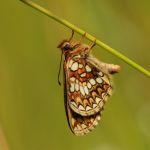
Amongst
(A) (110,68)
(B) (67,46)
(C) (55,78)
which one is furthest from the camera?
(C) (55,78)

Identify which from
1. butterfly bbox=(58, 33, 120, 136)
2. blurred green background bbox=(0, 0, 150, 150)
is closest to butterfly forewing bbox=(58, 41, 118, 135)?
butterfly bbox=(58, 33, 120, 136)

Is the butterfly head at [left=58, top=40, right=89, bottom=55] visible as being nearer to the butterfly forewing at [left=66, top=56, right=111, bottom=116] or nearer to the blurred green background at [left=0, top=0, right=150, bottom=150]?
the butterfly forewing at [left=66, top=56, right=111, bottom=116]

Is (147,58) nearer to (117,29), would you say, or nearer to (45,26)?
(117,29)

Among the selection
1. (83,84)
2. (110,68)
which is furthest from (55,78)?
(110,68)

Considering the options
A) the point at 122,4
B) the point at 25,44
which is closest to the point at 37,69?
the point at 25,44

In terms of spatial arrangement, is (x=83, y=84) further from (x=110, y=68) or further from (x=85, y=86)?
(x=110, y=68)

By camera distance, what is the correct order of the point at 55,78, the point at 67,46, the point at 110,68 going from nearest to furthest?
the point at 110,68, the point at 67,46, the point at 55,78
